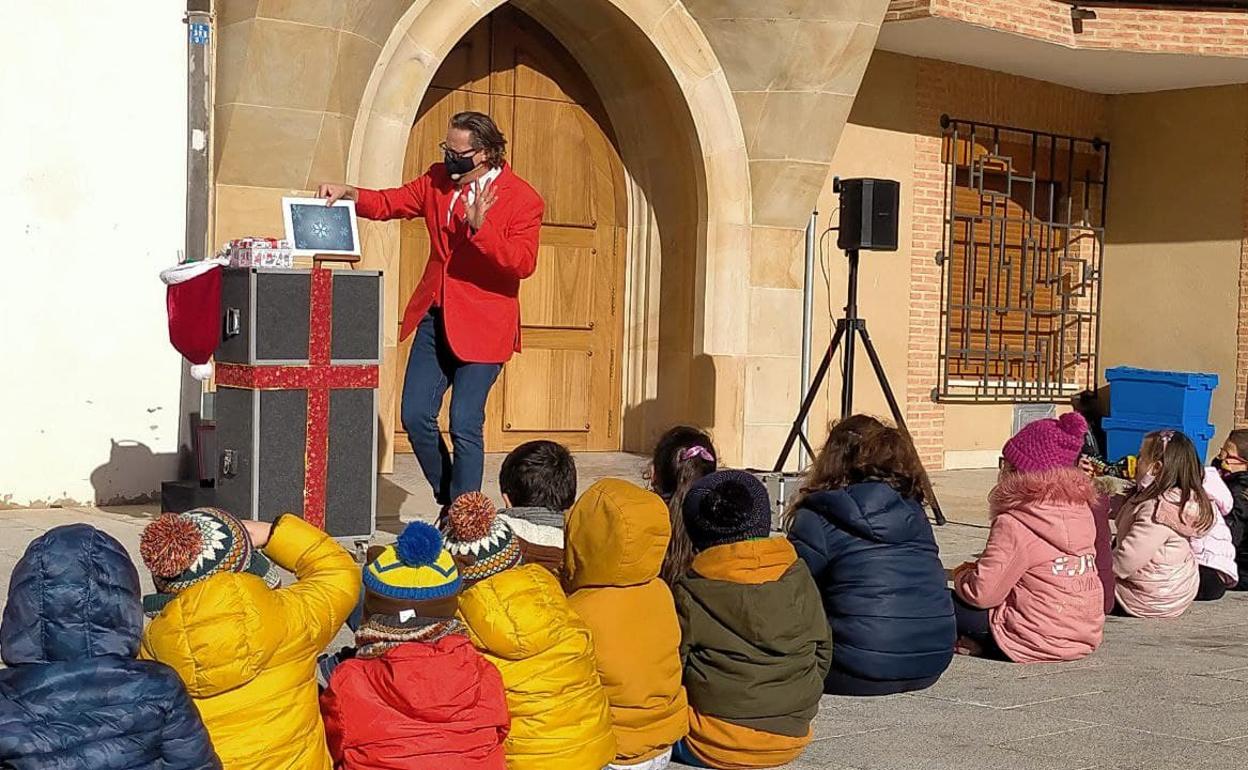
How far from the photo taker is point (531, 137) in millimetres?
11344

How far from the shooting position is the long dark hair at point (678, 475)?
486cm

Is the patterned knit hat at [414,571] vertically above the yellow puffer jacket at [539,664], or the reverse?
the patterned knit hat at [414,571]

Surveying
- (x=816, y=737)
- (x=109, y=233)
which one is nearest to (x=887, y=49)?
(x=109, y=233)

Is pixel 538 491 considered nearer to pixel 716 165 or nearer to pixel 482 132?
pixel 482 132

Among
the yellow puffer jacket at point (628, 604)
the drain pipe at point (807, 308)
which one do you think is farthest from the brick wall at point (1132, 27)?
the yellow puffer jacket at point (628, 604)

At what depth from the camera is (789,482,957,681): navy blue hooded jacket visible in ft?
17.6

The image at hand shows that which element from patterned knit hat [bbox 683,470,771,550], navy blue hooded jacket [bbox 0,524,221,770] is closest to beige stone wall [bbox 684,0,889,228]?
patterned knit hat [bbox 683,470,771,550]

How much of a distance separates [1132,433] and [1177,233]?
1.95 meters

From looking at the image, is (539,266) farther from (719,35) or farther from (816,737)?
(816,737)

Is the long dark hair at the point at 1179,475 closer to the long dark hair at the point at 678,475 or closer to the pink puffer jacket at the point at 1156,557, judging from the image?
the pink puffer jacket at the point at 1156,557

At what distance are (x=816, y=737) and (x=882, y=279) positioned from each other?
28.8ft

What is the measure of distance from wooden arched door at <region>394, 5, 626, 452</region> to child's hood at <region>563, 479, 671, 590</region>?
6.51 meters

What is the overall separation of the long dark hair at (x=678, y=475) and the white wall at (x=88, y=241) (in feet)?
12.5

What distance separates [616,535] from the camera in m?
4.33
